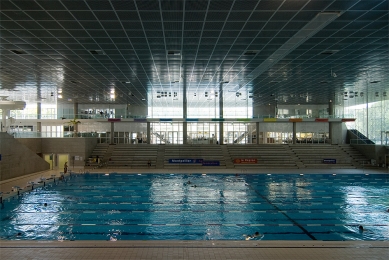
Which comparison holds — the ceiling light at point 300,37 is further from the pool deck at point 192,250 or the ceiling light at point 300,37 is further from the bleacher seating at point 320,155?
the bleacher seating at point 320,155

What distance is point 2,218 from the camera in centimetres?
879

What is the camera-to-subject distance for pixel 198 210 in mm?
9781

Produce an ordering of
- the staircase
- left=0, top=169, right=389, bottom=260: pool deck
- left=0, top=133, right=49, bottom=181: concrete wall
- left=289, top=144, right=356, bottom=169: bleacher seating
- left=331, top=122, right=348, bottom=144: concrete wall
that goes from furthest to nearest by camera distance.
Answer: left=331, top=122, right=348, bottom=144: concrete wall
the staircase
left=289, top=144, right=356, bottom=169: bleacher seating
left=0, top=133, right=49, bottom=181: concrete wall
left=0, top=169, right=389, bottom=260: pool deck

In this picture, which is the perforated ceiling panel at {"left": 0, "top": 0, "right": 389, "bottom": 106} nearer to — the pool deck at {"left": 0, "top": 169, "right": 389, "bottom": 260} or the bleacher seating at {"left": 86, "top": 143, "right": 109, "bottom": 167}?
the pool deck at {"left": 0, "top": 169, "right": 389, "bottom": 260}

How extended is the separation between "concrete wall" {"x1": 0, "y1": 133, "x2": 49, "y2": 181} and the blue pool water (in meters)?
3.77

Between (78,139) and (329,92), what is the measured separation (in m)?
21.6

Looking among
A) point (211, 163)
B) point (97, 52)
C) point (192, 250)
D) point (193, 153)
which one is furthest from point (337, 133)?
point (192, 250)

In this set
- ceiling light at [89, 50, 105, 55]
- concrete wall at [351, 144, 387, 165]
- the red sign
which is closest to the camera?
ceiling light at [89, 50, 105, 55]

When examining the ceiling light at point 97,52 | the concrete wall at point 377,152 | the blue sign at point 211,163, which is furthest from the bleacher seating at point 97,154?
the concrete wall at point 377,152

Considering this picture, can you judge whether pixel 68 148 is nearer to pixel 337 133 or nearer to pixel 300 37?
pixel 300 37

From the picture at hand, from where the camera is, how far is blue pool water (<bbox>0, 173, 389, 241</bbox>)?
294 inches

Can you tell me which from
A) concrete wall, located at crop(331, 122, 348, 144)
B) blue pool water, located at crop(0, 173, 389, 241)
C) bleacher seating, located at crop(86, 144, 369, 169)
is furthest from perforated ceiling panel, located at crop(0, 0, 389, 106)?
concrete wall, located at crop(331, 122, 348, 144)

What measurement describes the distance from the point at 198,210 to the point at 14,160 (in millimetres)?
13720

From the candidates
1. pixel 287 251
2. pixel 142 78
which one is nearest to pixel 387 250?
pixel 287 251
